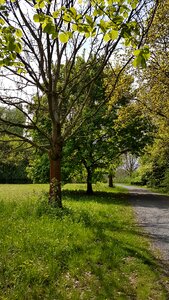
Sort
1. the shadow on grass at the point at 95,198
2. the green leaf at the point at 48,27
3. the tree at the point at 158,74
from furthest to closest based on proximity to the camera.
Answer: the shadow on grass at the point at 95,198, the tree at the point at 158,74, the green leaf at the point at 48,27

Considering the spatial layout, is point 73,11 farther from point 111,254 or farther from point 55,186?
point 55,186

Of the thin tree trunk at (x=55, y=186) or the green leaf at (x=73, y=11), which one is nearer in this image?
the green leaf at (x=73, y=11)

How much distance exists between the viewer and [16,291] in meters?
4.78

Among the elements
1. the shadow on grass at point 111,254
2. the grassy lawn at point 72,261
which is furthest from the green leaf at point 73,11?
the shadow on grass at point 111,254

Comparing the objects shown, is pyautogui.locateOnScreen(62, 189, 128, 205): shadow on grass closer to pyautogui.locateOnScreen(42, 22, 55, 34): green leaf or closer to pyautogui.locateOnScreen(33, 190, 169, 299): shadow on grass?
pyautogui.locateOnScreen(33, 190, 169, 299): shadow on grass

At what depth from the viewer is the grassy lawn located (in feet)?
16.6

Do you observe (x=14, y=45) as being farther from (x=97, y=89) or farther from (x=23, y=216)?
(x=97, y=89)

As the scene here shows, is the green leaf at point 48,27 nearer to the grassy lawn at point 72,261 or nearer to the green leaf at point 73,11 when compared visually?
the green leaf at point 73,11

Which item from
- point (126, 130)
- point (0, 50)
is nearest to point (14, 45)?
point (0, 50)

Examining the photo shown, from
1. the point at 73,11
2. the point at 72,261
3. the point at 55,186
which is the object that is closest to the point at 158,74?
the point at 55,186

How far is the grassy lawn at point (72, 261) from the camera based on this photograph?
16.6 feet

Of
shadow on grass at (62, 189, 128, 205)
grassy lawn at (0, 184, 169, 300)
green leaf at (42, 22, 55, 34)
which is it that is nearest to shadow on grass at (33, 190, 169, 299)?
grassy lawn at (0, 184, 169, 300)

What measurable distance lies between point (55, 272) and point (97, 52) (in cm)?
767

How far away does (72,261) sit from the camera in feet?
20.3
